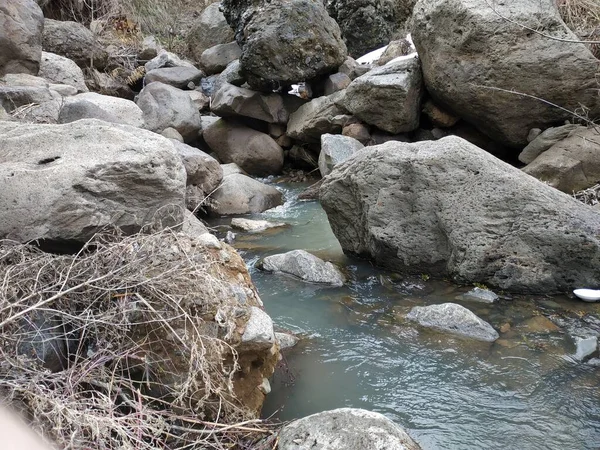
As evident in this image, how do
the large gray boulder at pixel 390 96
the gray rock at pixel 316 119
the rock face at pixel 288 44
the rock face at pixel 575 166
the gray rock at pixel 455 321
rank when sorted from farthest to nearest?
the rock face at pixel 288 44
the gray rock at pixel 316 119
the large gray boulder at pixel 390 96
the rock face at pixel 575 166
the gray rock at pixel 455 321

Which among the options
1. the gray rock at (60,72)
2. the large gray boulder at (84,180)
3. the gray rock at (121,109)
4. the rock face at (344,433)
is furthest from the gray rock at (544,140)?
the gray rock at (60,72)

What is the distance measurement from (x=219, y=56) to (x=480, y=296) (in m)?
9.58

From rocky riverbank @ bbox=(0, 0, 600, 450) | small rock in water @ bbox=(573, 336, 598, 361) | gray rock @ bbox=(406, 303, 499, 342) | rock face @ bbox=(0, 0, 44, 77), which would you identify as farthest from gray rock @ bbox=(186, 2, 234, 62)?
small rock in water @ bbox=(573, 336, 598, 361)

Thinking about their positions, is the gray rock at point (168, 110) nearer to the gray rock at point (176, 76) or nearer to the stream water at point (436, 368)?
the gray rock at point (176, 76)

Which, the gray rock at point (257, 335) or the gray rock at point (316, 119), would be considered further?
the gray rock at point (316, 119)

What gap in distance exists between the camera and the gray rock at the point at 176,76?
11.9m

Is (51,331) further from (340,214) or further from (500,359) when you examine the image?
(340,214)

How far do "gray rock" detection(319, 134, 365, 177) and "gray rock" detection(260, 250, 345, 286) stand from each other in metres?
2.90

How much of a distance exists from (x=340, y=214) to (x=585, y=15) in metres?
5.66

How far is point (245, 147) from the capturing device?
9.94m

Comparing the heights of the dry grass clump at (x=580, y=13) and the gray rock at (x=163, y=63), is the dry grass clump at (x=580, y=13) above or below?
above

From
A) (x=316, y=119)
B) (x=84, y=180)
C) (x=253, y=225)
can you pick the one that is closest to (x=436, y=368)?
(x=84, y=180)

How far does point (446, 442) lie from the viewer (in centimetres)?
309

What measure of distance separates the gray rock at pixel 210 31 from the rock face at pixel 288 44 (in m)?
3.84
